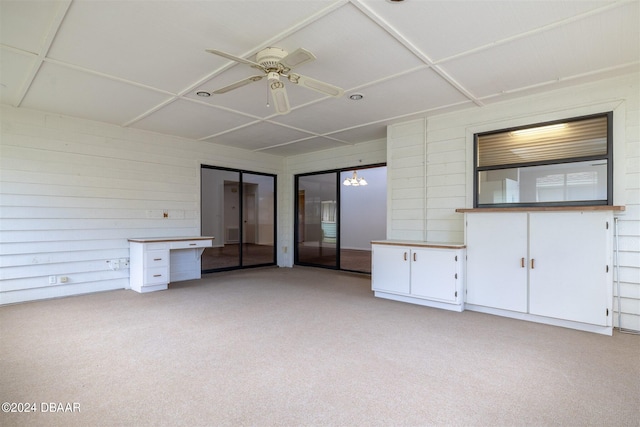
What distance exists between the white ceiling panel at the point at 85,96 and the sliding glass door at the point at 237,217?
2073 millimetres

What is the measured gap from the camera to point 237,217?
7.45 m

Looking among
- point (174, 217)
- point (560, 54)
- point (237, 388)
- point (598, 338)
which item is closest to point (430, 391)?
point (237, 388)

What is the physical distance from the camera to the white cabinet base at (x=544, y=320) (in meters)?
3.32

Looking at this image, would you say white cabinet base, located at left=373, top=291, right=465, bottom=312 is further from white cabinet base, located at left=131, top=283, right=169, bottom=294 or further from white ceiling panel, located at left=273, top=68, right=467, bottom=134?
white cabinet base, located at left=131, top=283, right=169, bottom=294

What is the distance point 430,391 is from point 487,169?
320 cm

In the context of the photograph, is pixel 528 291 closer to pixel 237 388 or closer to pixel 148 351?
pixel 237 388

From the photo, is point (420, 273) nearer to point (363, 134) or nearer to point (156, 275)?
point (363, 134)

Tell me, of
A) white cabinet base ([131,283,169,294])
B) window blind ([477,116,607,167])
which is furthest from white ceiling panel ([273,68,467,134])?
white cabinet base ([131,283,169,294])

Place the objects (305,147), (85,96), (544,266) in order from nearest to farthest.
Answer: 1. (544,266)
2. (85,96)
3. (305,147)

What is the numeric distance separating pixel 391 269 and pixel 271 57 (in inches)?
124

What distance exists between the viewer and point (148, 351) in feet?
9.32

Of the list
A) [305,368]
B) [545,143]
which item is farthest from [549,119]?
[305,368]

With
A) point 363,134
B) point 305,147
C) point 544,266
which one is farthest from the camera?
point 305,147

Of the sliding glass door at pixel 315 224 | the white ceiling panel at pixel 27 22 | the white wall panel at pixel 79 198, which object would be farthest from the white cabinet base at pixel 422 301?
the white ceiling panel at pixel 27 22
